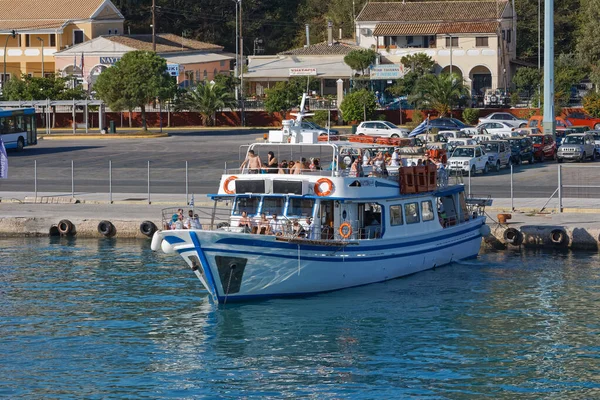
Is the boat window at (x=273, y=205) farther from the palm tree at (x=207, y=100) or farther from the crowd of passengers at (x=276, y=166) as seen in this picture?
the palm tree at (x=207, y=100)

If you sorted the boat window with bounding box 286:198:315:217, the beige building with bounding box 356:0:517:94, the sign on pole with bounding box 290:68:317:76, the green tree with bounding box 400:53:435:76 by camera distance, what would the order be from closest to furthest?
the boat window with bounding box 286:198:315:217
the sign on pole with bounding box 290:68:317:76
the green tree with bounding box 400:53:435:76
the beige building with bounding box 356:0:517:94

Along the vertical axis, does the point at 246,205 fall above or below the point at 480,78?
below

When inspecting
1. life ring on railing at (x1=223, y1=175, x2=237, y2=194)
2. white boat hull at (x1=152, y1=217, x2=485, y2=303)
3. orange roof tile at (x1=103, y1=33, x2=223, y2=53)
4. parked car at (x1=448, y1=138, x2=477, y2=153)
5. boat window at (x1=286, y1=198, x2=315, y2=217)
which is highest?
orange roof tile at (x1=103, y1=33, x2=223, y2=53)

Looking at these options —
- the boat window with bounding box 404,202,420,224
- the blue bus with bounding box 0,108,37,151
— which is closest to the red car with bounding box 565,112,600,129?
the blue bus with bounding box 0,108,37,151

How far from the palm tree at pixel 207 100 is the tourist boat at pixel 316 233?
56.8m

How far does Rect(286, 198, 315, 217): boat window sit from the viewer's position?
108 ft

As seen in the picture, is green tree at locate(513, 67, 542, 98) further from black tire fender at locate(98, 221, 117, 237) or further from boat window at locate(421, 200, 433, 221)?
boat window at locate(421, 200, 433, 221)

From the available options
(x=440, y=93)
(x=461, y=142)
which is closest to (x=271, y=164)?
(x=461, y=142)

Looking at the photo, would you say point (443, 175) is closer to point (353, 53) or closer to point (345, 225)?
point (345, 225)

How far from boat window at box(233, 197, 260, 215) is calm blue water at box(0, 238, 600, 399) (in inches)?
106

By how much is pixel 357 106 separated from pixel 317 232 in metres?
55.6

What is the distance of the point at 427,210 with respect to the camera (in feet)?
119

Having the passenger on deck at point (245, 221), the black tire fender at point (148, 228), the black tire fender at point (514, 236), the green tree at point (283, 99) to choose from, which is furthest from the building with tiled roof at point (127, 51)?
the passenger on deck at point (245, 221)

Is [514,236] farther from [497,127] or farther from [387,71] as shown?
[387,71]
